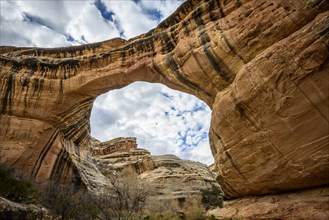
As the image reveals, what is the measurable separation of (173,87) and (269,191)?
22.3 feet

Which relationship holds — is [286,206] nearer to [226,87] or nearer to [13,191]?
[226,87]

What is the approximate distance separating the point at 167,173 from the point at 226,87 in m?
19.1

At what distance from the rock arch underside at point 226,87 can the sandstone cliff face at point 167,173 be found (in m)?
9.58

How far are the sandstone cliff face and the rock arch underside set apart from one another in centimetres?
958

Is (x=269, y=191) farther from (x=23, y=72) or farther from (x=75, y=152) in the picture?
(x=23, y=72)

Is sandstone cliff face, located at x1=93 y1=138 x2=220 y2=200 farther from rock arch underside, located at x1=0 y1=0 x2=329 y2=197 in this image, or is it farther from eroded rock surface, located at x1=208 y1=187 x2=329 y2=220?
eroded rock surface, located at x1=208 y1=187 x2=329 y2=220

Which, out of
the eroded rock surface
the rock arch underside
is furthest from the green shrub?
the eroded rock surface

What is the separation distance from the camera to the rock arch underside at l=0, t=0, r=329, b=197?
6520 mm

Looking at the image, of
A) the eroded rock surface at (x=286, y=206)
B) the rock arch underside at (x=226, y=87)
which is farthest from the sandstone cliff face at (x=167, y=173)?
the eroded rock surface at (x=286, y=206)

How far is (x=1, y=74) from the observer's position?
1523 centimetres

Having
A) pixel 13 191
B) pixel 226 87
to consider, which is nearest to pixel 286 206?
pixel 226 87

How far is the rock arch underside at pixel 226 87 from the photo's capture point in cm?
652

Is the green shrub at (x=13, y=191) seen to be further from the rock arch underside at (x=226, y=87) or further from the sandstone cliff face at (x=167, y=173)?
the sandstone cliff face at (x=167, y=173)

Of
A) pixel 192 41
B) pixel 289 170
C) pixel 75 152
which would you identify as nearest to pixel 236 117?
pixel 289 170
